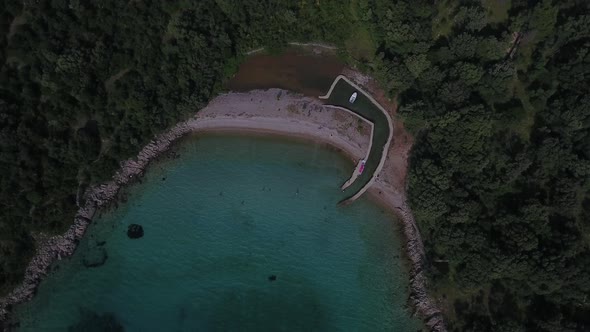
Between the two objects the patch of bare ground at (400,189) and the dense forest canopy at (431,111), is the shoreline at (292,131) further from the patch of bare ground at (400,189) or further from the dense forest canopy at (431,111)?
the dense forest canopy at (431,111)

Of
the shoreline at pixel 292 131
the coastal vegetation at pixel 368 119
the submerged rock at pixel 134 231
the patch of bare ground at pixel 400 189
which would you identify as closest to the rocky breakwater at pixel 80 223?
the shoreline at pixel 292 131

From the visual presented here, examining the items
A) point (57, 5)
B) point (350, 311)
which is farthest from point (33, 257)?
point (350, 311)

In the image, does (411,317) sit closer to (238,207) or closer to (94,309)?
(238,207)

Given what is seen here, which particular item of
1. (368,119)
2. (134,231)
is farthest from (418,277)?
(134,231)

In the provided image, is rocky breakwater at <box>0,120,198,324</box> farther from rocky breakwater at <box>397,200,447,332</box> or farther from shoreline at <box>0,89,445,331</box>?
rocky breakwater at <box>397,200,447,332</box>

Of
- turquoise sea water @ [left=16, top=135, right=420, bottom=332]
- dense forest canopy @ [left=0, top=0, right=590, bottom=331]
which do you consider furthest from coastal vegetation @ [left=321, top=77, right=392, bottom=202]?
dense forest canopy @ [left=0, top=0, right=590, bottom=331]

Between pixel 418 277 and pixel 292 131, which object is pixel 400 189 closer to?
pixel 418 277
